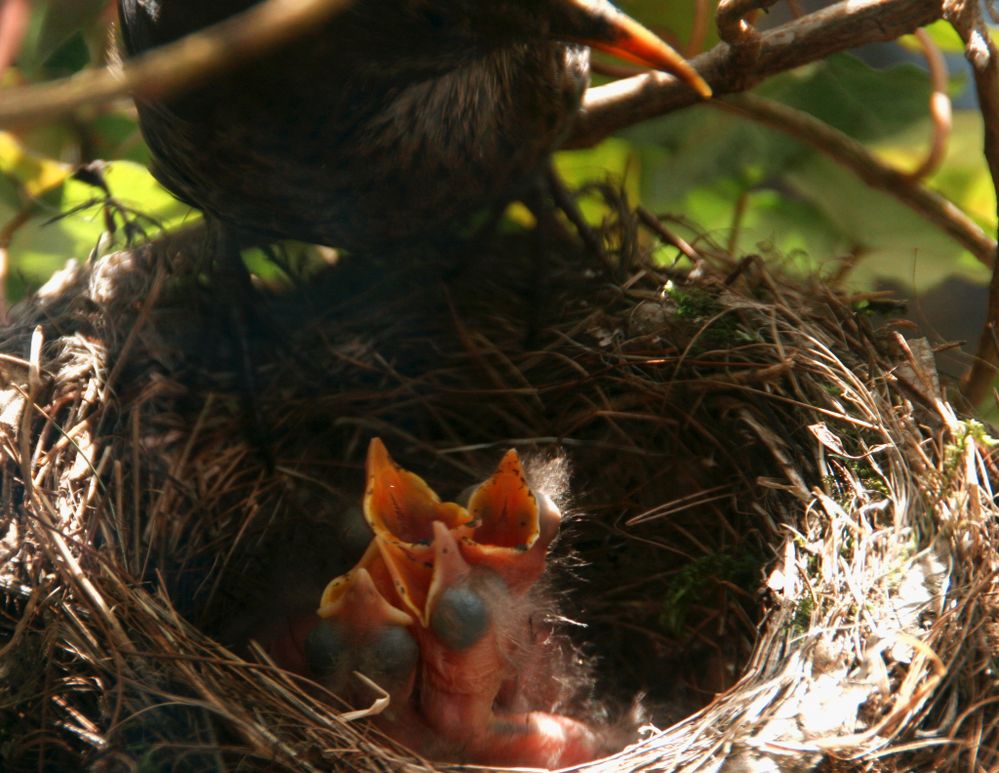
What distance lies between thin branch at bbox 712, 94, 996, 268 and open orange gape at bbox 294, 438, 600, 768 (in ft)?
2.70

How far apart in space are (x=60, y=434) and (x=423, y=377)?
63 centimetres

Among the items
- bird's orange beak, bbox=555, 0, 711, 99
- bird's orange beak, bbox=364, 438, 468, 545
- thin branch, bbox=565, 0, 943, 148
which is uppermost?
bird's orange beak, bbox=555, 0, 711, 99

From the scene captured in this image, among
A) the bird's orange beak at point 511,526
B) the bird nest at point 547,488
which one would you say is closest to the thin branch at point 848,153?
the bird nest at point 547,488

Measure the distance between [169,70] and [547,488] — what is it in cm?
120

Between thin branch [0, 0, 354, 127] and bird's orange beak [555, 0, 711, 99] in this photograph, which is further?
bird's orange beak [555, 0, 711, 99]

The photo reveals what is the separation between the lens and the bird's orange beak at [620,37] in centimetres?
118

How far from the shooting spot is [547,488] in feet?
5.18

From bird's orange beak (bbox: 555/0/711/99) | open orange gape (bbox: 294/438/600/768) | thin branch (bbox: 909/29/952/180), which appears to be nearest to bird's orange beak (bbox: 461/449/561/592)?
open orange gape (bbox: 294/438/600/768)

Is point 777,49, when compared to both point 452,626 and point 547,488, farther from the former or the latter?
point 452,626

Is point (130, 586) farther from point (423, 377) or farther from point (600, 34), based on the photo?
point (600, 34)

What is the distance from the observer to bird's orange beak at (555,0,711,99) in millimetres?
1184

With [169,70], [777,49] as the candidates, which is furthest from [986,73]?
[169,70]

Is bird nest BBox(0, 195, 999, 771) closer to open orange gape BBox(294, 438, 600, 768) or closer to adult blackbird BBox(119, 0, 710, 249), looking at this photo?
open orange gape BBox(294, 438, 600, 768)

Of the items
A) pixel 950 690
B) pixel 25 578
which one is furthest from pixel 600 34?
pixel 25 578
